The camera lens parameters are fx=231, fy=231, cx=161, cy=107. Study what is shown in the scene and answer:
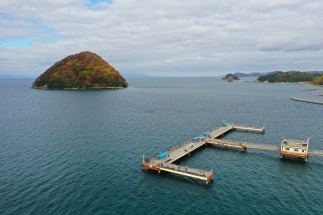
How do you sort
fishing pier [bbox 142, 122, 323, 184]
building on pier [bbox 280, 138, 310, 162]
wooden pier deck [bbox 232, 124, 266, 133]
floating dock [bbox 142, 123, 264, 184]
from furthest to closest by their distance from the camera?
wooden pier deck [bbox 232, 124, 266, 133] → building on pier [bbox 280, 138, 310, 162] → fishing pier [bbox 142, 122, 323, 184] → floating dock [bbox 142, 123, 264, 184]

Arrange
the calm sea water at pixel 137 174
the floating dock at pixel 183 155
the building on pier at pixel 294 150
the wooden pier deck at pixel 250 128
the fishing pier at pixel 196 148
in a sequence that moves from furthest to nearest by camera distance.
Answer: the wooden pier deck at pixel 250 128, the building on pier at pixel 294 150, the fishing pier at pixel 196 148, the floating dock at pixel 183 155, the calm sea water at pixel 137 174

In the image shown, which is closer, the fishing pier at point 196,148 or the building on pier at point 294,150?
the fishing pier at point 196,148

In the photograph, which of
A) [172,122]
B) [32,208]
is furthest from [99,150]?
[172,122]

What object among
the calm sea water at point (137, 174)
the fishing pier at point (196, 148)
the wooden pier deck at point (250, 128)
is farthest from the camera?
the wooden pier deck at point (250, 128)

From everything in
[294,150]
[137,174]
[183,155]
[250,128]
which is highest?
[250,128]

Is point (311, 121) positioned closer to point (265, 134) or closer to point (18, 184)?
point (265, 134)

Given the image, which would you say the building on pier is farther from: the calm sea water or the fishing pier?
the calm sea water

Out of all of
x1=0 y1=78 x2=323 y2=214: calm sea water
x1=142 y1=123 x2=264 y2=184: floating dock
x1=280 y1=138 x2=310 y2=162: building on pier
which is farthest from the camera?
x1=280 y1=138 x2=310 y2=162: building on pier

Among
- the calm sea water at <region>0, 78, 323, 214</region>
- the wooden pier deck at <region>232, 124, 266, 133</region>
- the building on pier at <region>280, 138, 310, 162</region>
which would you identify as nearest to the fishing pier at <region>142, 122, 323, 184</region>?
the building on pier at <region>280, 138, 310, 162</region>

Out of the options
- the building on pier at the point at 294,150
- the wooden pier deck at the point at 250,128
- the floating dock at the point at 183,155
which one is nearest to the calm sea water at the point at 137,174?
the floating dock at the point at 183,155

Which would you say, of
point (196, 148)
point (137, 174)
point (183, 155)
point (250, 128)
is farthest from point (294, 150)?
point (137, 174)

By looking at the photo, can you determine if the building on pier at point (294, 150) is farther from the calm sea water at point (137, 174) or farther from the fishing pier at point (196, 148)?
the calm sea water at point (137, 174)

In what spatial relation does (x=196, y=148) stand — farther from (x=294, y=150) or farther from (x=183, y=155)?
(x=294, y=150)
